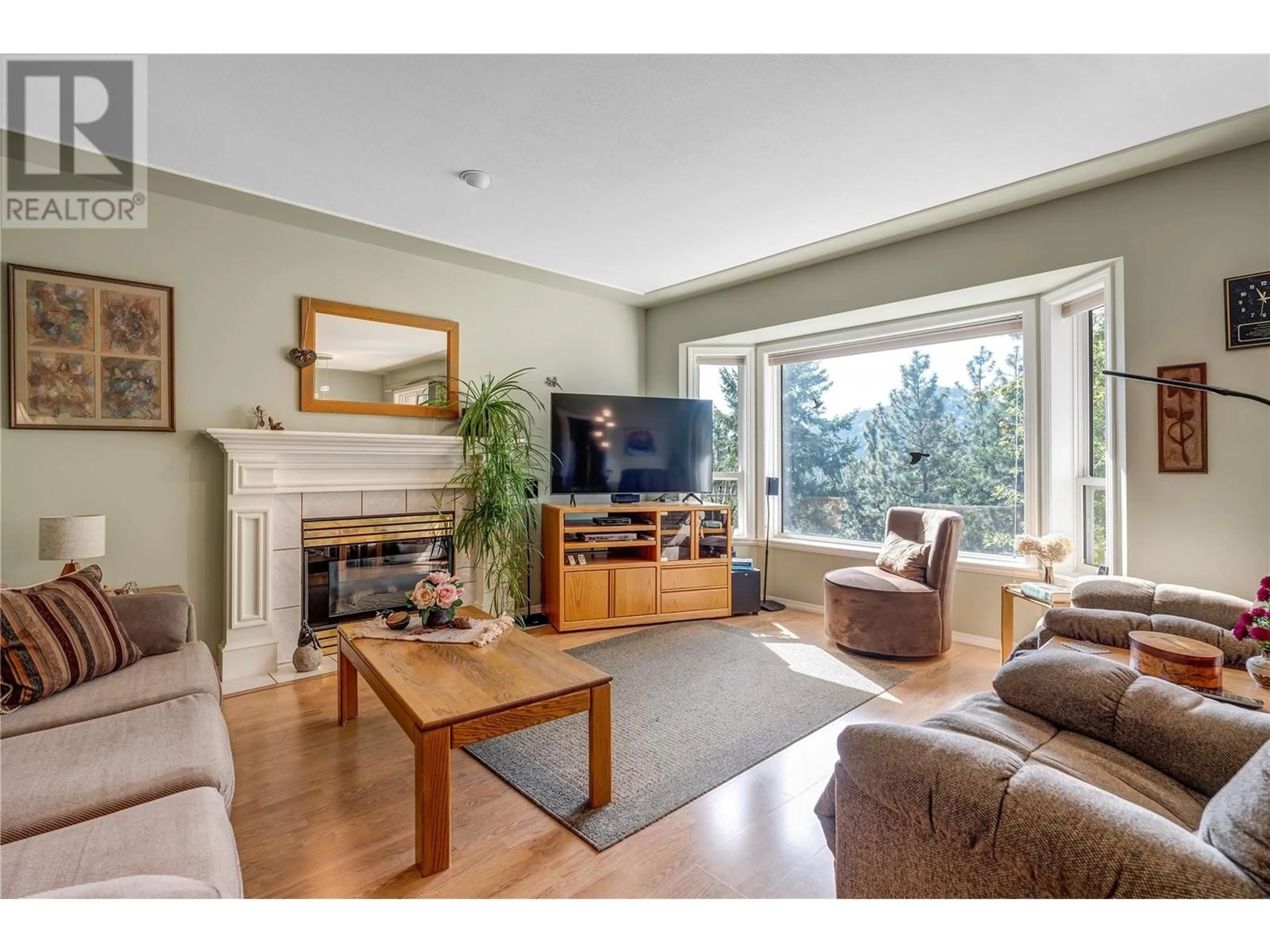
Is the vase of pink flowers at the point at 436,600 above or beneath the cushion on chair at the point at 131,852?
above

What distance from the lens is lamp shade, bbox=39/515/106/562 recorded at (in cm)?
236

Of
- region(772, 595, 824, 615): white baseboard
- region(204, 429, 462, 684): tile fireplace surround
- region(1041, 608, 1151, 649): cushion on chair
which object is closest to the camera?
region(1041, 608, 1151, 649): cushion on chair

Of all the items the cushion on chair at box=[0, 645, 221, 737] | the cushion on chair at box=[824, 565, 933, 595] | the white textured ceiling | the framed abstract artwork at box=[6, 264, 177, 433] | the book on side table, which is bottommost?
the cushion on chair at box=[0, 645, 221, 737]

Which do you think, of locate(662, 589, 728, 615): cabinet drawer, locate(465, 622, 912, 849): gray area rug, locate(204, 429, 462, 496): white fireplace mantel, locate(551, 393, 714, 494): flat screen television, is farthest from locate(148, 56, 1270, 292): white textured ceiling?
locate(662, 589, 728, 615): cabinet drawer

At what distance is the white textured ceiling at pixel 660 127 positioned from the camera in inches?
77.9

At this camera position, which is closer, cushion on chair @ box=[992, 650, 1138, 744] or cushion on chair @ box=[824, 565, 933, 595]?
cushion on chair @ box=[992, 650, 1138, 744]

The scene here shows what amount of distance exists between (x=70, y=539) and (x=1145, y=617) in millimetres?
4165

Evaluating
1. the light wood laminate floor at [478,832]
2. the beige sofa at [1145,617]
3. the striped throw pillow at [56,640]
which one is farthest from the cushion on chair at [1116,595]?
the striped throw pillow at [56,640]

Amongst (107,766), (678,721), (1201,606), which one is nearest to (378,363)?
(107,766)

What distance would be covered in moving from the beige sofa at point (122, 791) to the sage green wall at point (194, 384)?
1108 mm

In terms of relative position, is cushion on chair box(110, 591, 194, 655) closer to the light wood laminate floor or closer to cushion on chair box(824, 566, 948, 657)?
the light wood laminate floor

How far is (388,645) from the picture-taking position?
2.29 m

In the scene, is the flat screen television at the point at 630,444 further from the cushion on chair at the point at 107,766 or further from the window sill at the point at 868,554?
the cushion on chair at the point at 107,766

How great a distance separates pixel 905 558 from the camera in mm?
3695
